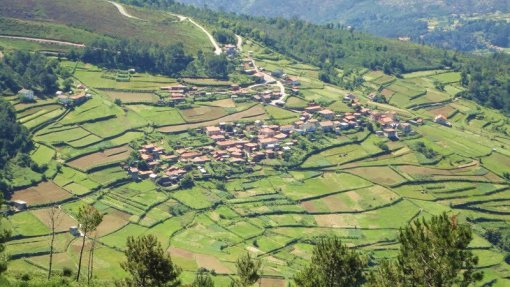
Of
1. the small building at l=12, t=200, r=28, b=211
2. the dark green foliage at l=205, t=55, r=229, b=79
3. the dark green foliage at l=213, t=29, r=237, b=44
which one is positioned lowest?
the small building at l=12, t=200, r=28, b=211

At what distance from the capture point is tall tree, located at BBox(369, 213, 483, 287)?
1280 inches

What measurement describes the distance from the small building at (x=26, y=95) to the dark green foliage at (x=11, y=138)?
8539 mm

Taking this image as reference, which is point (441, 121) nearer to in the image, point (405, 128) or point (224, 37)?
point (405, 128)

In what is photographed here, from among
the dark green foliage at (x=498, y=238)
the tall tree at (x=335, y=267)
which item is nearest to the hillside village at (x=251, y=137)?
the dark green foliage at (x=498, y=238)

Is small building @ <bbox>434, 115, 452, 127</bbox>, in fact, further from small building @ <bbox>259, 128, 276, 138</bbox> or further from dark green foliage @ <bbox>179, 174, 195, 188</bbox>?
dark green foliage @ <bbox>179, 174, 195, 188</bbox>

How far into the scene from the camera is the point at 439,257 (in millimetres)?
32656

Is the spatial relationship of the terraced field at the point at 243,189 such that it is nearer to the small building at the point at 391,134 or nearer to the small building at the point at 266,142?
the small building at the point at 391,134

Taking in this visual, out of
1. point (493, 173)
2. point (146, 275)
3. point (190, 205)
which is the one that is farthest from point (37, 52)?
point (146, 275)

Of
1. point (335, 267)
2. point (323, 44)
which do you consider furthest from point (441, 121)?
point (335, 267)

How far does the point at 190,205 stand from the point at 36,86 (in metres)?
36.8

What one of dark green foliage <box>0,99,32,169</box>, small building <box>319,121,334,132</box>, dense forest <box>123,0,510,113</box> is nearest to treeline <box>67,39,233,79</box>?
dense forest <box>123,0,510,113</box>

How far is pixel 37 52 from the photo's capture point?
104 metres

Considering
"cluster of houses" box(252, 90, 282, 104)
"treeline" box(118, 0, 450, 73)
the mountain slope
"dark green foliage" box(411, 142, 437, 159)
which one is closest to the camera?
"dark green foliage" box(411, 142, 437, 159)

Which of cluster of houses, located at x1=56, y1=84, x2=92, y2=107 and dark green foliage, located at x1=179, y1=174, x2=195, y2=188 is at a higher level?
cluster of houses, located at x1=56, y1=84, x2=92, y2=107
